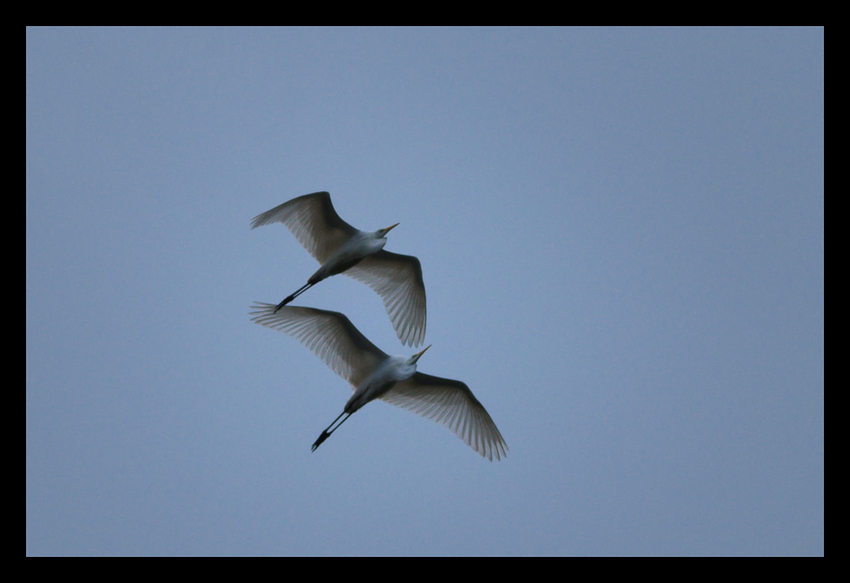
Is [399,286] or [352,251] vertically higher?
[352,251]

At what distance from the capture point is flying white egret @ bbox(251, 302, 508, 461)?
1293 cm

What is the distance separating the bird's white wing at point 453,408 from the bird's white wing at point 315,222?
2.47 meters

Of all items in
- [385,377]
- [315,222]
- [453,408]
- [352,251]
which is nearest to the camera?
[385,377]

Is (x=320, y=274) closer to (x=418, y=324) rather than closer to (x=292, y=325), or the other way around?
(x=292, y=325)

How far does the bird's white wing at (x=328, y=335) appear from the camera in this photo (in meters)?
12.9

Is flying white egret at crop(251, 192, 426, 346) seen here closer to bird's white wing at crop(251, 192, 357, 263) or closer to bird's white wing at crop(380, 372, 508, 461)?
bird's white wing at crop(251, 192, 357, 263)

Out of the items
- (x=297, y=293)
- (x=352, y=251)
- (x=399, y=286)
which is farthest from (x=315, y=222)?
(x=399, y=286)

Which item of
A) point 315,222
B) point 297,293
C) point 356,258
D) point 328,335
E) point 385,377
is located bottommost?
point 385,377

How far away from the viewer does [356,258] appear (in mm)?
12680

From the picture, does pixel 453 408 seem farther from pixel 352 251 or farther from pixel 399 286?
pixel 352 251

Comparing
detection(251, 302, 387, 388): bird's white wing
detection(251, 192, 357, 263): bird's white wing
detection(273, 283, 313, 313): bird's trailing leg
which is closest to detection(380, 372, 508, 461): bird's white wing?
detection(251, 302, 387, 388): bird's white wing

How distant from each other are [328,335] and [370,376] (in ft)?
3.41
